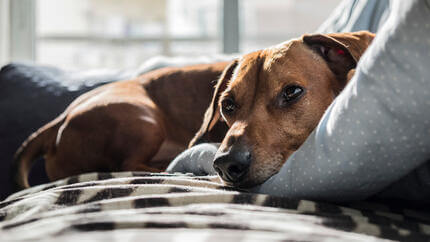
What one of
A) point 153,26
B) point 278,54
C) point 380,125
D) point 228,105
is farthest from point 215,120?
point 153,26

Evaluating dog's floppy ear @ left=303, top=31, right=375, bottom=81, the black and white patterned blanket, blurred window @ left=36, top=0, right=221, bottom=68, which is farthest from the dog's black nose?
blurred window @ left=36, top=0, right=221, bottom=68

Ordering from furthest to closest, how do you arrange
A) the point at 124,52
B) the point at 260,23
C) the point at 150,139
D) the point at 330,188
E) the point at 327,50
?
the point at 124,52
the point at 260,23
the point at 150,139
the point at 327,50
the point at 330,188

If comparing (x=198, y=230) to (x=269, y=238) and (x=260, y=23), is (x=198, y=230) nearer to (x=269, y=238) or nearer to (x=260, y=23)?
(x=269, y=238)

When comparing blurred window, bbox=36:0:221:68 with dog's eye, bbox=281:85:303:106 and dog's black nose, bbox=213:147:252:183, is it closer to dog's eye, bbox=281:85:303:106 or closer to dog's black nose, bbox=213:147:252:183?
dog's eye, bbox=281:85:303:106

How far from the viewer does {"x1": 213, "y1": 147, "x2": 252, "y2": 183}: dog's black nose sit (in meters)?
1.04

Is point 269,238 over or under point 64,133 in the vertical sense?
over

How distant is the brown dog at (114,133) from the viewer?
5.90 feet

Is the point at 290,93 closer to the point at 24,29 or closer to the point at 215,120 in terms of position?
the point at 215,120

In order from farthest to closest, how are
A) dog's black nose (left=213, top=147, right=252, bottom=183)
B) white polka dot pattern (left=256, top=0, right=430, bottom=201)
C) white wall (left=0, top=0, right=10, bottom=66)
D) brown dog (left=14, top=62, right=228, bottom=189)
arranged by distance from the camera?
1. white wall (left=0, top=0, right=10, bottom=66)
2. brown dog (left=14, top=62, right=228, bottom=189)
3. dog's black nose (left=213, top=147, right=252, bottom=183)
4. white polka dot pattern (left=256, top=0, right=430, bottom=201)

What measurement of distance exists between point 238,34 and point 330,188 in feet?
8.64

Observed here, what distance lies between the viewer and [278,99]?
4.12 ft

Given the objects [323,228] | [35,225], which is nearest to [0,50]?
[35,225]

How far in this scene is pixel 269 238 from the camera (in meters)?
0.58

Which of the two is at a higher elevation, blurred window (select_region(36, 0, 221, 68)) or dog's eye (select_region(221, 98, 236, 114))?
dog's eye (select_region(221, 98, 236, 114))
